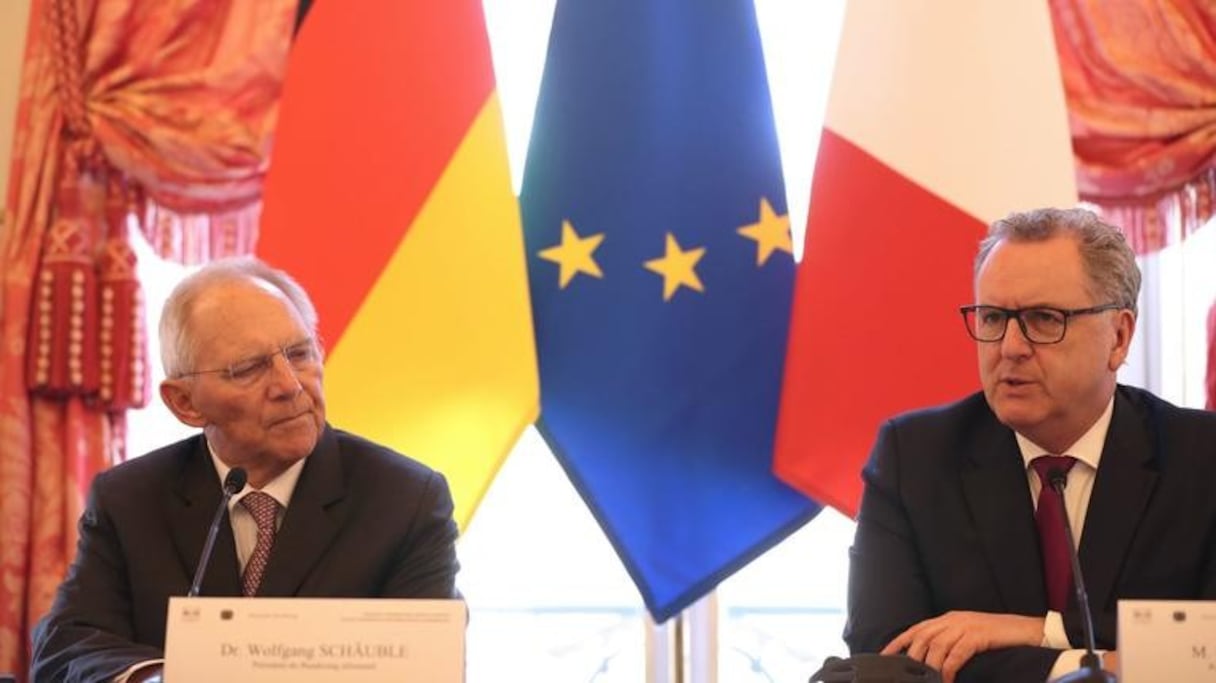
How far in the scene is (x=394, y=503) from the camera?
2785 mm

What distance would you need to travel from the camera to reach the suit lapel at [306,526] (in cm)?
268

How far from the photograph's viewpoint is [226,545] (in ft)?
8.98

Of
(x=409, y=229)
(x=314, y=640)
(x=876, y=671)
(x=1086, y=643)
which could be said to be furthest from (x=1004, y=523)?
(x=409, y=229)

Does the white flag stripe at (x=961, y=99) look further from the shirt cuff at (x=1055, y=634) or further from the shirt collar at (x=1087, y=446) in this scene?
the shirt cuff at (x=1055, y=634)

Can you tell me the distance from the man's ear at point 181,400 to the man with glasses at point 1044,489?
122cm

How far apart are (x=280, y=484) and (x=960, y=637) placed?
1.23m

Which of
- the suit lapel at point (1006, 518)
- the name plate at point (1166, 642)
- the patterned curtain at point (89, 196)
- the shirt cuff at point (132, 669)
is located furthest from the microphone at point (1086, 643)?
the patterned curtain at point (89, 196)

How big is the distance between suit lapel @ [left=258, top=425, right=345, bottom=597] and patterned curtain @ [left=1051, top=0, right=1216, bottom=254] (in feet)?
6.35

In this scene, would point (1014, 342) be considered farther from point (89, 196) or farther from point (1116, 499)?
point (89, 196)

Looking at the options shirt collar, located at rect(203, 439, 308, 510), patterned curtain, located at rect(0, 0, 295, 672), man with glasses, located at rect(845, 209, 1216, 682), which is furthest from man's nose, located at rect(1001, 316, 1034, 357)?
patterned curtain, located at rect(0, 0, 295, 672)

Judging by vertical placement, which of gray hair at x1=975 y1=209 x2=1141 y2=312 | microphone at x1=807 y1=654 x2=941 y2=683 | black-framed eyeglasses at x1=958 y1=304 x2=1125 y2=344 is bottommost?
microphone at x1=807 y1=654 x2=941 y2=683

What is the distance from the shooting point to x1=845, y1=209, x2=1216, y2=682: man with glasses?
254 cm

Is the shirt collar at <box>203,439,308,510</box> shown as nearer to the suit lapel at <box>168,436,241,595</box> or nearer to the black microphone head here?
the suit lapel at <box>168,436,241,595</box>

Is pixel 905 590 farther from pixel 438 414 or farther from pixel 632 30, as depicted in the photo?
pixel 632 30
